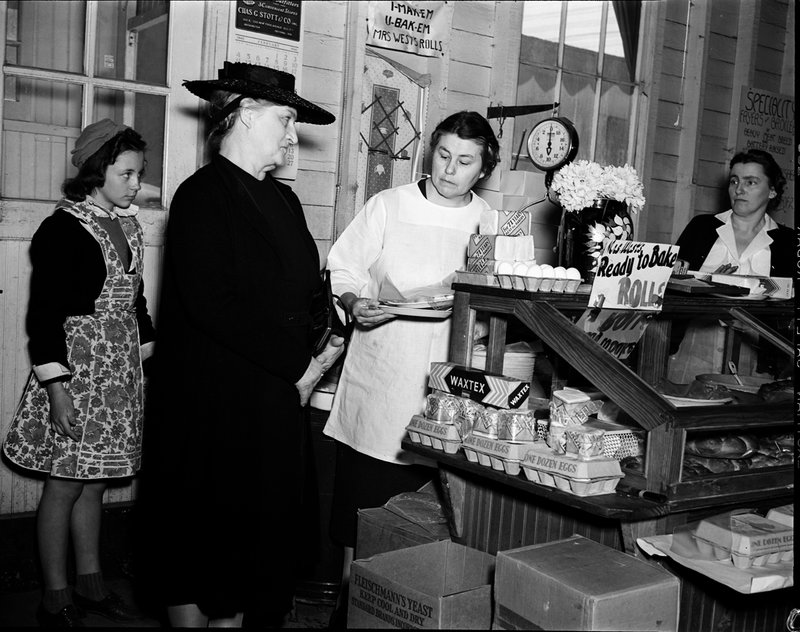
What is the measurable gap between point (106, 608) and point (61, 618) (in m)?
0.19

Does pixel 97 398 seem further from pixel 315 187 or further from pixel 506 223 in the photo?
pixel 506 223

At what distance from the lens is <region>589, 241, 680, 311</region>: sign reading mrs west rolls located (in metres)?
2.38

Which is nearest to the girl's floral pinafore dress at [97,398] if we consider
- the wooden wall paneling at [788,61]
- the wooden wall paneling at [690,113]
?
the wooden wall paneling at [690,113]

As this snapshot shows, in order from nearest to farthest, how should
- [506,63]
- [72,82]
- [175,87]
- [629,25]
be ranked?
1. [72,82]
2. [175,87]
3. [506,63]
4. [629,25]

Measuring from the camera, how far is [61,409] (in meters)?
3.15

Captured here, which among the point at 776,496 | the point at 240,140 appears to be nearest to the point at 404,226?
the point at 240,140

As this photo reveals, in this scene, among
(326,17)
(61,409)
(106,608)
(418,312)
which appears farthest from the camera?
(326,17)

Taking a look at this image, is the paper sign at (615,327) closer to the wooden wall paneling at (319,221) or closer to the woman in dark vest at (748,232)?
the woman in dark vest at (748,232)

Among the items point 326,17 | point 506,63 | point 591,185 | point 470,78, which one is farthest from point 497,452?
point 506,63

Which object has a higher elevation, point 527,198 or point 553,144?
point 553,144

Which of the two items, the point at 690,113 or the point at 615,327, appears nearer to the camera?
the point at 615,327

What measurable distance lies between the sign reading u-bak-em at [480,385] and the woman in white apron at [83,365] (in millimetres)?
1446

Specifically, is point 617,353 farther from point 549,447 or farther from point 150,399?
point 150,399

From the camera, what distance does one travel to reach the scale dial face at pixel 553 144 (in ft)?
11.5
